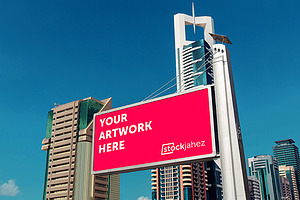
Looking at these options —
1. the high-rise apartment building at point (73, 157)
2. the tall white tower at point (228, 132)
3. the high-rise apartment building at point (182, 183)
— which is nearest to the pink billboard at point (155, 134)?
the tall white tower at point (228, 132)

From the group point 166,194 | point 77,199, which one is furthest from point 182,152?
point 166,194

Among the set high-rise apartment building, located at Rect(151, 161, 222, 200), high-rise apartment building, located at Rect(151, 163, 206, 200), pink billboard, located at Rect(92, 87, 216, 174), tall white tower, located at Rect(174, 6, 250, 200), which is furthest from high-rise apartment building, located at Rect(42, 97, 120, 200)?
tall white tower, located at Rect(174, 6, 250, 200)

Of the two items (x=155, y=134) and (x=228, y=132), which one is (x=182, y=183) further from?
(x=228, y=132)

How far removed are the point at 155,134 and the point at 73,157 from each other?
145049 mm

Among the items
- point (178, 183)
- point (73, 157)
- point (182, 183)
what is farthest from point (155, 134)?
point (178, 183)

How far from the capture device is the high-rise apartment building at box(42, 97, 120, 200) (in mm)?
148375

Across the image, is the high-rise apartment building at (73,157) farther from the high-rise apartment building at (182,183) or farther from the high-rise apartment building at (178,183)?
the high-rise apartment building at (182,183)

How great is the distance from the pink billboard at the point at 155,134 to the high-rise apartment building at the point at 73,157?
133 m

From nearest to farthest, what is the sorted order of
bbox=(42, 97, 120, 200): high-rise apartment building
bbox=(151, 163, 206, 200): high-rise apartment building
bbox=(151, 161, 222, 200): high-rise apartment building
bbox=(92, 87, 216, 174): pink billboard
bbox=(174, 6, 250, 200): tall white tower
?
bbox=(174, 6, 250, 200): tall white tower < bbox=(92, 87, 216, 174): pink billboard < bbox=(42, 97, 120, 200): high-rise apartment building < bbox=(151, 163, 206, 200): high-rise apartment building < bbox=(151, 161, 222, 200): high-rise apartment building

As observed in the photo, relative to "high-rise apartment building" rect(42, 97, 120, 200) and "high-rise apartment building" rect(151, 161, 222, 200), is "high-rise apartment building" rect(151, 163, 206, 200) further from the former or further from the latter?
"high-rise apartment building" rect(42, 97, 120, 200)

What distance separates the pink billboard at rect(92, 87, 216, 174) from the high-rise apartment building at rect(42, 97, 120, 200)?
437 feet

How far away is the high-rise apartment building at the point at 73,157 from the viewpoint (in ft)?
487

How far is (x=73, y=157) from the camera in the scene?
154125 millimetres

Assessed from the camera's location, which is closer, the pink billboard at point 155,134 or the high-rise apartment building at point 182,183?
the pink billboard at point 155,134
